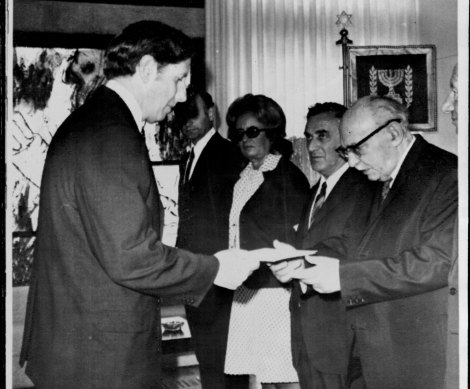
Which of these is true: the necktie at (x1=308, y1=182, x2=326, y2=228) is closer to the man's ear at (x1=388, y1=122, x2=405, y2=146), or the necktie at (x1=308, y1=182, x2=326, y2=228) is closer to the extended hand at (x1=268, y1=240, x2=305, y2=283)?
the extended hand at (x1=268, y1=240, x2=305, y2=283)

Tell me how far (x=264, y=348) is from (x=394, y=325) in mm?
911

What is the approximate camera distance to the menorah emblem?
3016 millimetres

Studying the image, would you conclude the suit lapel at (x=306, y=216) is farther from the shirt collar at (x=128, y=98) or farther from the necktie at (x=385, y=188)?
the shirt collar at (x=128, y=98)

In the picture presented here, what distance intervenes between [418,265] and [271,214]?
3.36 ft

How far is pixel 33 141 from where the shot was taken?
3.04m

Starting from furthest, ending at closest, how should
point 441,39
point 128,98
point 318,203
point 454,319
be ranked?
1. point 441,39
2. point 318,203
3. point 128,98
4. point 454,319

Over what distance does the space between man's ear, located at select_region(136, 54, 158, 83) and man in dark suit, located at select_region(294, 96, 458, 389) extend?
85cm

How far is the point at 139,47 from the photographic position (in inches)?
76.7

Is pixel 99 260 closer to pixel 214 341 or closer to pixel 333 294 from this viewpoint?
pixel 333 294

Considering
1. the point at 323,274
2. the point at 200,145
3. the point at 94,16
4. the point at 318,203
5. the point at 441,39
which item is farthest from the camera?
the point at 94,16

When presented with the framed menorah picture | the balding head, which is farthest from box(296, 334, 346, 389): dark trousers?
the framed menorah picture

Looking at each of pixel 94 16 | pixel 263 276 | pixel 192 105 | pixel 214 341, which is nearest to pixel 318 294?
pixel 263 276

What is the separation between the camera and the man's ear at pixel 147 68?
6.44 ft

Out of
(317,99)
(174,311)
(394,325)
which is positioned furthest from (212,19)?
(394,325)
